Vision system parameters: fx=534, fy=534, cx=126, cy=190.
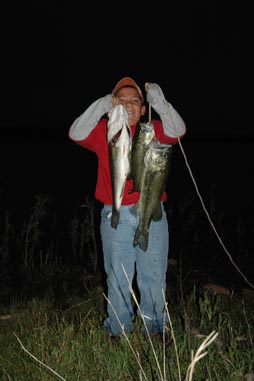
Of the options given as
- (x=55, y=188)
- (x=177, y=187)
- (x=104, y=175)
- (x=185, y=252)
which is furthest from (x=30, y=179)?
(x=104, y=175)

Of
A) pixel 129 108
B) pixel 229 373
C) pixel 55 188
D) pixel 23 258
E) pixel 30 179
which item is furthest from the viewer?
pixel 30 179

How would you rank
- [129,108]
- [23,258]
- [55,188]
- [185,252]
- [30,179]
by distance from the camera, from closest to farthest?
1. [129,108]
2. [23,258]
3. [185,252]
4. [55,188]
5. [30,179]

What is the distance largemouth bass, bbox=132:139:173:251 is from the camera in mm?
3646

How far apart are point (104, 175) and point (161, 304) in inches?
44.5

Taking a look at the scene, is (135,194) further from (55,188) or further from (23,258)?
(55,188)

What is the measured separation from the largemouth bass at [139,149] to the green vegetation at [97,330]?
1.08 meters

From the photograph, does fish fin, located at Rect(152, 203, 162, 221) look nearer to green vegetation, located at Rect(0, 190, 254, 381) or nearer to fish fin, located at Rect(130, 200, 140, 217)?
fish fin, located at Rect(130, 200, 140, 217)

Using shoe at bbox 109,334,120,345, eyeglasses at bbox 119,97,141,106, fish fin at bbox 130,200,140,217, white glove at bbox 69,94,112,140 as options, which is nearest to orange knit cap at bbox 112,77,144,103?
eyeglasses at bbox 119,97,141,106

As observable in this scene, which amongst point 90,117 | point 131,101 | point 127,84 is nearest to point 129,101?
point 131,101

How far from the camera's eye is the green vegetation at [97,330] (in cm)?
368

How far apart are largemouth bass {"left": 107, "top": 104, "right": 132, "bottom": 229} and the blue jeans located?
15.8 inches

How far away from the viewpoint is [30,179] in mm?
17297

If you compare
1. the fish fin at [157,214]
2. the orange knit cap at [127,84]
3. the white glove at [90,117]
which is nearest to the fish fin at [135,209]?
the fish fin at [157,214]

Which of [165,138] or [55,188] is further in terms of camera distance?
[55,188]
